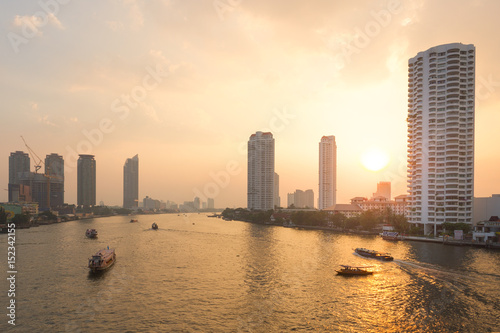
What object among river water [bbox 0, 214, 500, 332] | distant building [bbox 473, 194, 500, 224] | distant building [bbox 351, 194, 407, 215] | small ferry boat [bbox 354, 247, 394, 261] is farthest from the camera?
distant building [bbox 351, 194, 407, 215]

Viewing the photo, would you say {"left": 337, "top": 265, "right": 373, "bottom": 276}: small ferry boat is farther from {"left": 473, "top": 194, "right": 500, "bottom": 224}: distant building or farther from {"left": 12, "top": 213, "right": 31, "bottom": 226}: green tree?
{"left": 12, "top": 213, "right": 31, "bottom": 226}: green tree

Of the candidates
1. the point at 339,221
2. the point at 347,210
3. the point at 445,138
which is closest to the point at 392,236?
the point at 445,138

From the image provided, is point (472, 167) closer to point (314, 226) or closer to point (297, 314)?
point (314, 226)

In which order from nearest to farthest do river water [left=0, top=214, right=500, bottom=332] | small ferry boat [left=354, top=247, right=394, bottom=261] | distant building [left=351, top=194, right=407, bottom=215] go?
1. river water [left=0, top=214, right=500, bottom=332]
2. small ferry boat [left=354, top=247, right=394, bottom=261]
3. distant building [left=351, top=194, right=407, bottom=215]

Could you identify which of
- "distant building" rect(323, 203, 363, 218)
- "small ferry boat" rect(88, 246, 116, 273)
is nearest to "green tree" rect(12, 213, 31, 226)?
"small ferry boat" rect(88, 246, 116, 273)

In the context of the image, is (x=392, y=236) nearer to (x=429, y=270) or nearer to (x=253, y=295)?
(x=429, y=270)

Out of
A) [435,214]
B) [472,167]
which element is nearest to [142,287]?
[435,214]

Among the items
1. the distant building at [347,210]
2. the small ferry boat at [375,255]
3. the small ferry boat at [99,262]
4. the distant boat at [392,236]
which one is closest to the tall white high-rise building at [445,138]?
the distant boat at [392,236]
